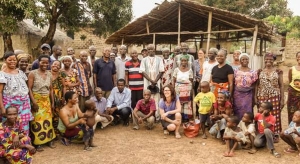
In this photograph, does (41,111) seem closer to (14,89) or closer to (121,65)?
(14,89)

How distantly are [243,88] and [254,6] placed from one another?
740 inches

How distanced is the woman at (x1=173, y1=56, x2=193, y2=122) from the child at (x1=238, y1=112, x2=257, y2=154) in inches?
54.0

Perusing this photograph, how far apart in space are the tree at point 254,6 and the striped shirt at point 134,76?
52.9ft

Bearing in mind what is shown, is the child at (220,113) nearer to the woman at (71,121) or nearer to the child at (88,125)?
the child at (88,125)

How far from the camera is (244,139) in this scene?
15.7 feet

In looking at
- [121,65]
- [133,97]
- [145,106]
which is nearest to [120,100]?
[133,97]

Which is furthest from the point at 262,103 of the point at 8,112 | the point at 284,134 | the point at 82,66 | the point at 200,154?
the point at 8,112

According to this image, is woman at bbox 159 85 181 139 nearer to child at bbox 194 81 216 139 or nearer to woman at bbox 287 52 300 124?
child at bbox 194 81 216 139

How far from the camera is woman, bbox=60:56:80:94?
5.25 meters

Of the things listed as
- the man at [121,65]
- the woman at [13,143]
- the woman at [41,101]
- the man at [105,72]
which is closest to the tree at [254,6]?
the man at [121,65]

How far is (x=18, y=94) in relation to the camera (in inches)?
168

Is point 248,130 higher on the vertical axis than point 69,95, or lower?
lower

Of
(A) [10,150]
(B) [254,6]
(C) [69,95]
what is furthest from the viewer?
(B) [254,6]

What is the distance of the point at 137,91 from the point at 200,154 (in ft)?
7.65
